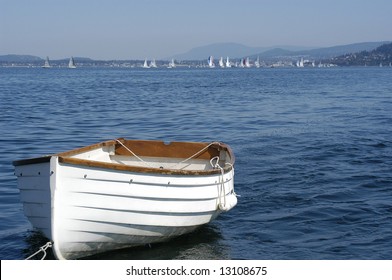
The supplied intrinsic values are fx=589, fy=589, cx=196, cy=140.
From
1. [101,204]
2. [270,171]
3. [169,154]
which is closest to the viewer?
[101,204]

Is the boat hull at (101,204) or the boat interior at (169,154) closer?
the boat hull at (101,204)

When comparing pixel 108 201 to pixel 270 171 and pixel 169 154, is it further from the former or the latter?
pixel 270 171

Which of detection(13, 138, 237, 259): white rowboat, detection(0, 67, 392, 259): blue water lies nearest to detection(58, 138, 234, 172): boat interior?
detection(0, 67, 392, 259): blue water

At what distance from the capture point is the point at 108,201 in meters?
9.05

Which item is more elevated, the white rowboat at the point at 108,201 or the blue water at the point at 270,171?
the white rowboat at the point at 108,201

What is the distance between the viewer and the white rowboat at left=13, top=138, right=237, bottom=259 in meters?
8.73

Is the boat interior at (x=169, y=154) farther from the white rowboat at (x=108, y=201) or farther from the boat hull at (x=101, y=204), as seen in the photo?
the boat hull at (x=101, y=204)

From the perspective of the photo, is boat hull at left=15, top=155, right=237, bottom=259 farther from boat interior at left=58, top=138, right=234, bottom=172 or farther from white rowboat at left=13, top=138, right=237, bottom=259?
boat interior at left=58, top=138, right=234, bottom=172

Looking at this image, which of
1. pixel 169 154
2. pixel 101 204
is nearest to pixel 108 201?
pixel 101 204

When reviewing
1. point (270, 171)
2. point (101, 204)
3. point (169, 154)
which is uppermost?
point (169, 154)

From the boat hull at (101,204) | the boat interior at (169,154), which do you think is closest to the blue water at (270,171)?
the boat hull at (101,204)

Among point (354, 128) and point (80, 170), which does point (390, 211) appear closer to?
point (80, 170)

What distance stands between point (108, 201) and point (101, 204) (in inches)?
4.6

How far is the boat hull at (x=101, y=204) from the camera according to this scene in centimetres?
873
